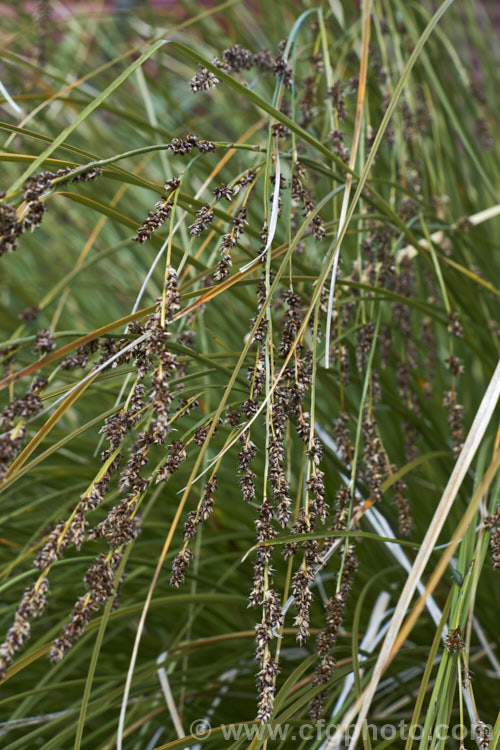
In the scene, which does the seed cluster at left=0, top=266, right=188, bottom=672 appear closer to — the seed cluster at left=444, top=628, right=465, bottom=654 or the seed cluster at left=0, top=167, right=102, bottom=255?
the seed cluster at left=0, top=167, right=102, bottom=255

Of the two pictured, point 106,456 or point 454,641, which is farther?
point 454,641

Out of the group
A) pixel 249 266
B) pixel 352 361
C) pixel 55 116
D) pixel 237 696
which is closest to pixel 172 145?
pixel 249 266

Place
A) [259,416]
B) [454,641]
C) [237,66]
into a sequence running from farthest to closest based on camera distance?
[259,416], [237,66], [454,641]

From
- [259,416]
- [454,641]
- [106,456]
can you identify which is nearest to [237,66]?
[259,416]

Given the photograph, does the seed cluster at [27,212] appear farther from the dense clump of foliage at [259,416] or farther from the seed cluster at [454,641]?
the seed cluster at [454,641]

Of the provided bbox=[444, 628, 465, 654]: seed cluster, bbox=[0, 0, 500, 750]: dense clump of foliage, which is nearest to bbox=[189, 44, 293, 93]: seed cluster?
bbox=[0, 0, 500, 750]: dense clump of foliage

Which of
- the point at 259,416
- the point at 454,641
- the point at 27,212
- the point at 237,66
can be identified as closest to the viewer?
the point at 27,212

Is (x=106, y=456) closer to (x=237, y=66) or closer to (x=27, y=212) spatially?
(x=27, y=212)

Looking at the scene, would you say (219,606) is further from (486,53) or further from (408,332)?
(486,53)

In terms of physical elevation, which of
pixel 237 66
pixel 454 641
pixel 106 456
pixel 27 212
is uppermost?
pixel 237 66
